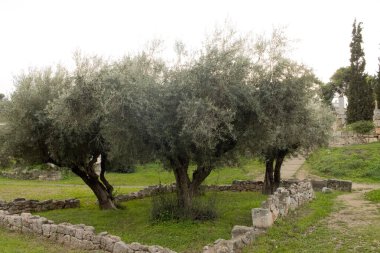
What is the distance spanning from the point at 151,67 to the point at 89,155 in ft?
23.3

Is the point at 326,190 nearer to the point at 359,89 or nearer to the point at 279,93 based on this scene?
the point at 279,93

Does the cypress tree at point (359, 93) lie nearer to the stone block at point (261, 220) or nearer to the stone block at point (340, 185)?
the stone block at point (340, 185)

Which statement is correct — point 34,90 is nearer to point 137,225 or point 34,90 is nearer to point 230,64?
point 137,225

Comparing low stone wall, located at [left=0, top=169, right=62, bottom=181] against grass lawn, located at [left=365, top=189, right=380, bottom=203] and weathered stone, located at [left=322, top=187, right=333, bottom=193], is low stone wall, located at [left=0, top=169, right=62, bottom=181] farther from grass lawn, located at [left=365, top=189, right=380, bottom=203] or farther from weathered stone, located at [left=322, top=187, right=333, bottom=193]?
grass lawn, located at [left=365, top=189, right=380, bottom=203]

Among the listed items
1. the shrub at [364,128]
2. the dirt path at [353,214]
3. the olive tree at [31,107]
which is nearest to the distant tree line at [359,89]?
the shrub at [364,128]

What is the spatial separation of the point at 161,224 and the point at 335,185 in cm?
1387

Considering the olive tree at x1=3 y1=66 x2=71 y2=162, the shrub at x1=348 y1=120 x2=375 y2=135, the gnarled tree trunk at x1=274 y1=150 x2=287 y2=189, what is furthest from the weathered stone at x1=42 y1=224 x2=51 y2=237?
the shrub at x1=348 y1=120 x2=375 y2=135

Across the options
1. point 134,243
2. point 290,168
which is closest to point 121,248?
point 134,243

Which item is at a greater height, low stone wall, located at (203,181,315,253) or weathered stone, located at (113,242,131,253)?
low stone wall, located at (203,181,315,253)

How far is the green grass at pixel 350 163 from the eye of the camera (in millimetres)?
30464

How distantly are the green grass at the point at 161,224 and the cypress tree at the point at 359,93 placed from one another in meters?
31.9

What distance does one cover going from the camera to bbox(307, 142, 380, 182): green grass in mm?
30464

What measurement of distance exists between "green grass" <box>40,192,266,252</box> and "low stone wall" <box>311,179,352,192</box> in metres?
5.07

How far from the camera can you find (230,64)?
1362 cm
